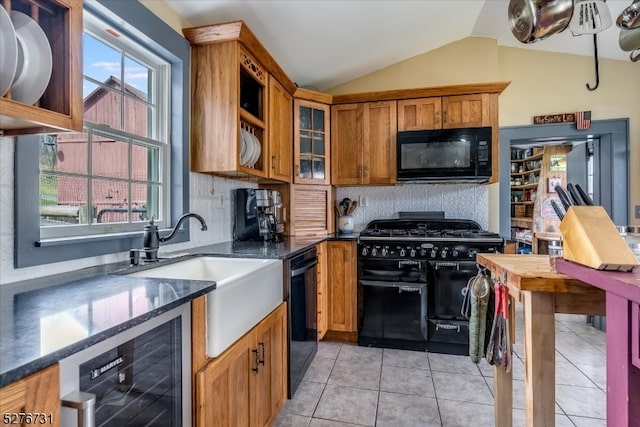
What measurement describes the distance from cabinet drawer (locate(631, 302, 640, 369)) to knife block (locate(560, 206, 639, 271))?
6.0 inches

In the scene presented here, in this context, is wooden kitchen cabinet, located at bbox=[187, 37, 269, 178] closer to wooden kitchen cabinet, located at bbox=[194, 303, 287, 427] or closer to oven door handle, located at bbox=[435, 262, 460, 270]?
wooden kitchen cabinet, located at bbox=[194, 303, 287, 427]

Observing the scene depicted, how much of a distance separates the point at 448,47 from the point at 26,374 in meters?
4.00

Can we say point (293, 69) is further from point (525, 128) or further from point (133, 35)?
point (525, 128)

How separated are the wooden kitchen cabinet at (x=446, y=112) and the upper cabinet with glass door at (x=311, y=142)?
0.74m

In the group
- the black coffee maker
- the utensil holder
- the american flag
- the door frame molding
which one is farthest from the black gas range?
the american flag

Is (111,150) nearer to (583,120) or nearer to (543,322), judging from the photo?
(543,322)

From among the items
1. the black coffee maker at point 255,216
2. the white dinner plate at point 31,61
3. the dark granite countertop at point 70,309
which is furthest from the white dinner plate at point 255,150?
the white dinner plate at point 31,61

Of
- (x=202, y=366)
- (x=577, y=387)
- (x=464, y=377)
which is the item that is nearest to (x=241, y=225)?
(x=202, y=366)

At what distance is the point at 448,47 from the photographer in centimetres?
347

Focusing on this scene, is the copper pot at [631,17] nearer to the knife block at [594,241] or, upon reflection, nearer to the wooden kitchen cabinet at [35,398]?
the knife block at [594,241]

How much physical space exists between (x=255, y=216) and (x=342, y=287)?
997mm

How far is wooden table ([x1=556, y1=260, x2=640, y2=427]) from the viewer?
2.37ft

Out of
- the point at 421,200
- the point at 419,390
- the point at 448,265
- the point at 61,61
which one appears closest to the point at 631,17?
the point at 448,265

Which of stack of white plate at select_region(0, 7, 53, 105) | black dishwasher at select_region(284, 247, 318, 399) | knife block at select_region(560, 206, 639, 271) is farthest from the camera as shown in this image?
black dishwasher at select_region(284, 247, 318, 399)
